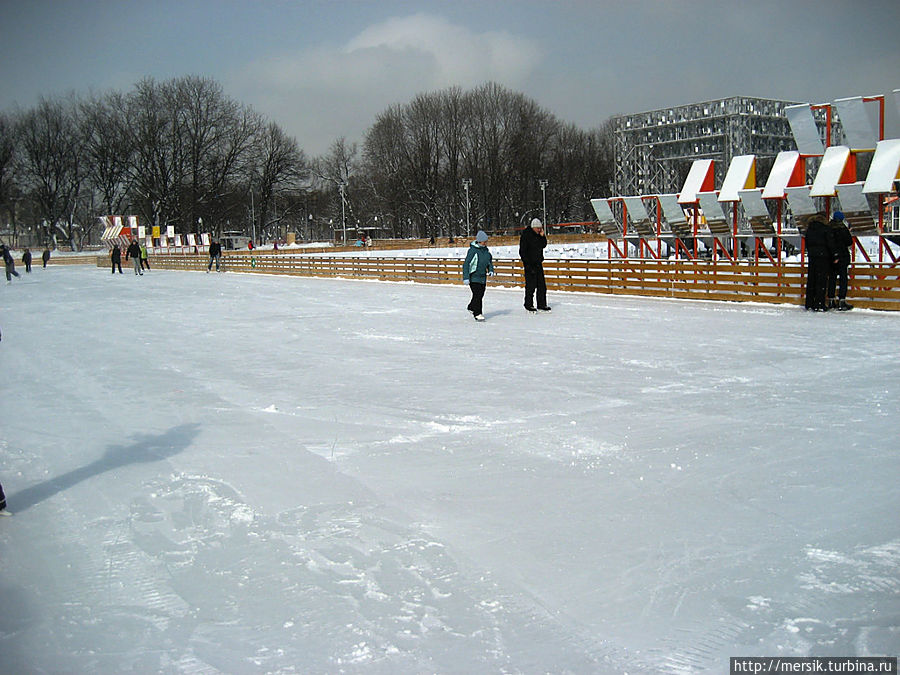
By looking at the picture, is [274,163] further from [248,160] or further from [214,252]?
[214,252]

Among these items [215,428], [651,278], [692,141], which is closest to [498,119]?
[692,141]

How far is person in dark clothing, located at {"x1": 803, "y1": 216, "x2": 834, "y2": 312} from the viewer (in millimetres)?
13156

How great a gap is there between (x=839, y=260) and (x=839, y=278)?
18.8 inches

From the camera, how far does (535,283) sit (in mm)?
14820

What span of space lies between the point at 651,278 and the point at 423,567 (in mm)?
15830

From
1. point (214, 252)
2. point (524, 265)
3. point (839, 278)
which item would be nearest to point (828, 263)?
point (839, 278)

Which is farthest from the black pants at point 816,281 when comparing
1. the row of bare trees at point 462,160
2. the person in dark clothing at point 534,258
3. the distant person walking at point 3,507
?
the row of bare trees at point 462,160

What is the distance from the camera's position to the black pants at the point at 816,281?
13469 millimetres

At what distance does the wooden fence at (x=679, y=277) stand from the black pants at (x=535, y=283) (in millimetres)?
4277

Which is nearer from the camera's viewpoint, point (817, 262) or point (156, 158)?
point (817, 262)

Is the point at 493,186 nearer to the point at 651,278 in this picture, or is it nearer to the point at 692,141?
the point at 692,141

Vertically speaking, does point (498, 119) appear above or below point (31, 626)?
above

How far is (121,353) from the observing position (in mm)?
10828

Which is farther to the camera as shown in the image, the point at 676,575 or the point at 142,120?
the point at 142,120
